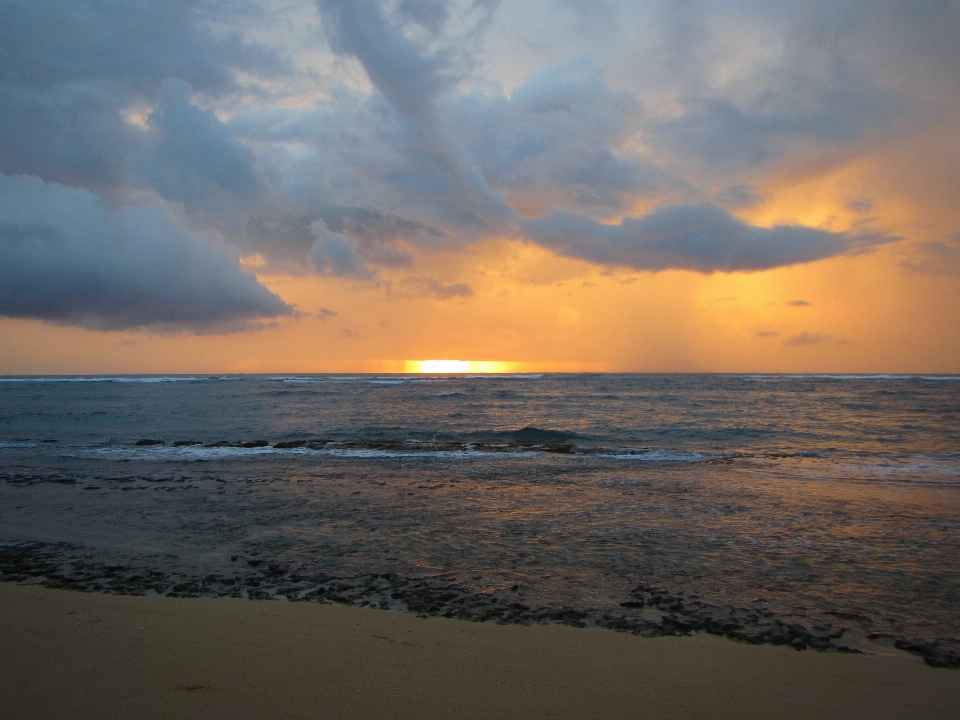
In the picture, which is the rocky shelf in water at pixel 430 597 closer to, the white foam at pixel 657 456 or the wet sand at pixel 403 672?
the wet sand at pixel 403 672

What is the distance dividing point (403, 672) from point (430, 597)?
1669 millimetres

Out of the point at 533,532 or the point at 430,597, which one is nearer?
the point at 430,597

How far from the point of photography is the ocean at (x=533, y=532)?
18.5 ft

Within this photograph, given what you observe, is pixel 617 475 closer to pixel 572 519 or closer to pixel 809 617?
pixel 572 519

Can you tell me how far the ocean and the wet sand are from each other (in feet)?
1.48

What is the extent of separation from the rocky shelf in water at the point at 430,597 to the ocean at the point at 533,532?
3 cm

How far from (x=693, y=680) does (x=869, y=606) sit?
2990mm

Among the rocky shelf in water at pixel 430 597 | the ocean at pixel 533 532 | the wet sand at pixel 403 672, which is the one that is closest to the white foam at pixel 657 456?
the ocean at pixel 533 532

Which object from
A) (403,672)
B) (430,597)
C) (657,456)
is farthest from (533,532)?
(657,456)

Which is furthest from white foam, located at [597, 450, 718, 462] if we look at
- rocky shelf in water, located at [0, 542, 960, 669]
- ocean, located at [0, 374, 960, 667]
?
rocky shelf in water, located at [0, 542, 960, 669]

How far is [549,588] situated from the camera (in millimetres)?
6102

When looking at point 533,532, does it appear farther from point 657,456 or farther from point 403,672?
point 657,456

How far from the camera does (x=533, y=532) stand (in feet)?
28.2

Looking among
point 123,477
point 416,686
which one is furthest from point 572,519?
point 123,477
